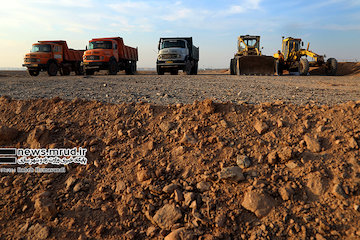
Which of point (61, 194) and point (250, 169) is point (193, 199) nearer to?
point (250, 169)

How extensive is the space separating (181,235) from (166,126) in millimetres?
1577

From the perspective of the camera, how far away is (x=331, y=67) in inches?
648

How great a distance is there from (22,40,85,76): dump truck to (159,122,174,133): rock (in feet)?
50.2

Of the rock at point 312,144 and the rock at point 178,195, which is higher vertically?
the rock at point 312,144

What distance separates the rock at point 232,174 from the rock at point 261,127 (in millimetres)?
714

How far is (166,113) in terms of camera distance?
3.88m

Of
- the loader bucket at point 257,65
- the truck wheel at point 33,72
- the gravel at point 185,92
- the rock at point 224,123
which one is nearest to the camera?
the rock at point 224,123

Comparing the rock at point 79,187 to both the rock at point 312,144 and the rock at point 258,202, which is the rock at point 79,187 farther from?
the rock at point 312,144

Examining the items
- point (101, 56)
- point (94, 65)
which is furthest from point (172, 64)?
point (94, 65)

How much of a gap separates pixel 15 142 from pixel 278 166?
3973mm

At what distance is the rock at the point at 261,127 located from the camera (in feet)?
A: 10.9

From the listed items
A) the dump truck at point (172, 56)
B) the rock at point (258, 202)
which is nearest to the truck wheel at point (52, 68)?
the dump truck at point (172, 56)

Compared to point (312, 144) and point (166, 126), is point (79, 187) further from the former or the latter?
point (312, 144)

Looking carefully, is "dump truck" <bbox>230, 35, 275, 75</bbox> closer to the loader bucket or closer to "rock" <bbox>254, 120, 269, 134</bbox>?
the loader bucket
